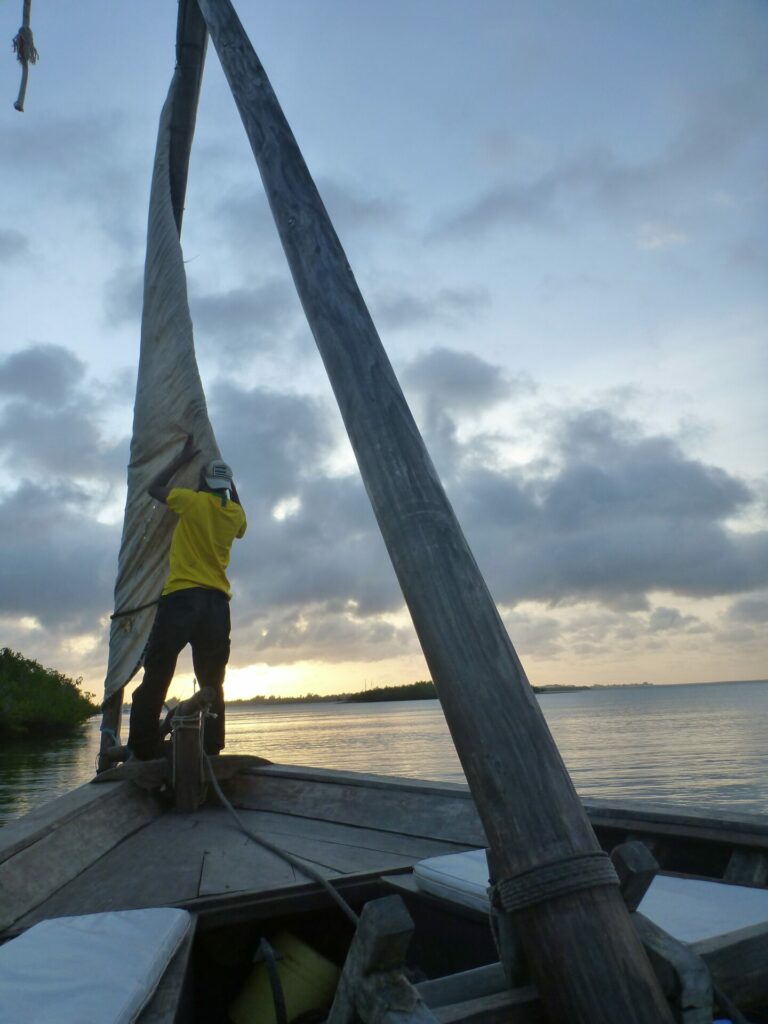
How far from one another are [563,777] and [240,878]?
6.01 feet

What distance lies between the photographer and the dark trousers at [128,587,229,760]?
176 inches

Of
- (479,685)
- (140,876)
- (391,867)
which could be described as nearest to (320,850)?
(391,867)

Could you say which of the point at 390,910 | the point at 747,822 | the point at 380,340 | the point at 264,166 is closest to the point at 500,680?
the point at 390,910

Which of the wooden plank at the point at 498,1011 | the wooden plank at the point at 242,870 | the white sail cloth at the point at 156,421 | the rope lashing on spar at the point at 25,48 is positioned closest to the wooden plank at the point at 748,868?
the wooden plank at the point at 498,1011

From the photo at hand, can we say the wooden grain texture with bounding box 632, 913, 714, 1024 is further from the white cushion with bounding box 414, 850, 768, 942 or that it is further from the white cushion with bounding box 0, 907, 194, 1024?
the white cushion with bounding box 0, 907, 194, 1024

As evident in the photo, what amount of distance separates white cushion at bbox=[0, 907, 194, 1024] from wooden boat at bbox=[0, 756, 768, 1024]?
64mm

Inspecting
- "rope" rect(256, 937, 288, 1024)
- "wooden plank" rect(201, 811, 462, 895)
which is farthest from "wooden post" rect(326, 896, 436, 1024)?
"wooden plank" rect(201, 811, 462, 895)

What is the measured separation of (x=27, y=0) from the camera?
4324mm

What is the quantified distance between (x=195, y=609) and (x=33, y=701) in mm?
45930

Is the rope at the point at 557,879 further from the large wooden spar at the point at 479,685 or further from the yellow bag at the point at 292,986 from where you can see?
the yellow bag at the point at 292,986

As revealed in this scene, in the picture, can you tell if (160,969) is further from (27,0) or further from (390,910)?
(27,0)

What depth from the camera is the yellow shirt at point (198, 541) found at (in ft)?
15.2

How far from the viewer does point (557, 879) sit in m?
1.14

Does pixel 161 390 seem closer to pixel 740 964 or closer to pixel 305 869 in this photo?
pixel 305 869
